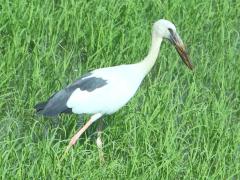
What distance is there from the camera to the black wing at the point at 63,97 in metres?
4.78

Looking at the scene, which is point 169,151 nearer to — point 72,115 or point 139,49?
point 72,115

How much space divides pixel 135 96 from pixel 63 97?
72cm

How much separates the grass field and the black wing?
13 cm

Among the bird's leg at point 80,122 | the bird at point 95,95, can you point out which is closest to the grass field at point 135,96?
the bird's leg at point 80,122

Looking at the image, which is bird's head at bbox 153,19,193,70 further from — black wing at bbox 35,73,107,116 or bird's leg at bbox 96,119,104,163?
bird's leg at bbox 96,119,104,163

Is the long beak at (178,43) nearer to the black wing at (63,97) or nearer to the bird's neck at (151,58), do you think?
the bird's neck at (151,58)

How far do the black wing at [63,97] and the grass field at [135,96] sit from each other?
0.44 feet

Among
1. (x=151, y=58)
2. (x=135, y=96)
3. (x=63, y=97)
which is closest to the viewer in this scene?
(x=63, y=97)

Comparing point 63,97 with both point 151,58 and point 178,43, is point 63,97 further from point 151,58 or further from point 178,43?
point 178,43

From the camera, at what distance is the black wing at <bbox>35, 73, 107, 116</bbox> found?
4.78m

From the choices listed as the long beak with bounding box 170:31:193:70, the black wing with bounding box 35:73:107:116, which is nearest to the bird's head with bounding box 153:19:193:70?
the long beak with bounding box 170:31:193:70

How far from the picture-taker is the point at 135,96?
214 inches

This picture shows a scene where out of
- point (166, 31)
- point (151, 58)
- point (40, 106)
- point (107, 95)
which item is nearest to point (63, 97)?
point (40, 106)

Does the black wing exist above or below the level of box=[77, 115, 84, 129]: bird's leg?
above
